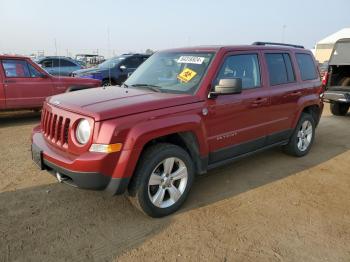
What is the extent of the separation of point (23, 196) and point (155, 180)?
67.6 inches

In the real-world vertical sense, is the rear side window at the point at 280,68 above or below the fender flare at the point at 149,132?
above

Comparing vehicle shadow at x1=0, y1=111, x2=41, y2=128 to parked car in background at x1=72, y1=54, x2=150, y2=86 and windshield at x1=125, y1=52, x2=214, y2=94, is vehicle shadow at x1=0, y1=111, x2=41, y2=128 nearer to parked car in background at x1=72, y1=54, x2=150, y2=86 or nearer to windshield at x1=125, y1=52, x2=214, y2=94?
parked car in background at x1=72, y1=54, x2=150, y2=86

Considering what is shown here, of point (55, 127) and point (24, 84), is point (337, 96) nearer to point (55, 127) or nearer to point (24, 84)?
point (55, 127)

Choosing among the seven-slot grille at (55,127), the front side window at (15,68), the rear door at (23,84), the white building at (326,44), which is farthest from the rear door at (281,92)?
the white building at (326,44)

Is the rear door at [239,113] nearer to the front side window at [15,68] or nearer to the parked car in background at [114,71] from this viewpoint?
the front side window at [15,68]

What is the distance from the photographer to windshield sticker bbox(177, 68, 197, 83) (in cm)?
396

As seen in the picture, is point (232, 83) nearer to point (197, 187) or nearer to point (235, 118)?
point (235, 118)

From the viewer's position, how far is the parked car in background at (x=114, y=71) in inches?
455

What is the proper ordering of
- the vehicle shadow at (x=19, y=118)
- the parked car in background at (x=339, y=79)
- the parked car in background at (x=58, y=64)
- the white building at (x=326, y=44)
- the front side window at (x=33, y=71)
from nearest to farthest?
1. the vehicle shadow at (x=19, y=118)
2. the front side window at (x=33, y=71)
3. the parked car in background at (x=339, y=79)
4. the parked car in background at (x=58, y=64)
5. the white building at (x=326, y=44)

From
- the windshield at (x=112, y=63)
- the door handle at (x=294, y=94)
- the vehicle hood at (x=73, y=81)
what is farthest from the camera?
A: the windshield at (x=112, y=63)

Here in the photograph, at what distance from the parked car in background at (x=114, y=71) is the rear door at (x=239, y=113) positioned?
6956 millimetres

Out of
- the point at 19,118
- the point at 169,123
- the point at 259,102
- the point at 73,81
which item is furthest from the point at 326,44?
the point at 169,123

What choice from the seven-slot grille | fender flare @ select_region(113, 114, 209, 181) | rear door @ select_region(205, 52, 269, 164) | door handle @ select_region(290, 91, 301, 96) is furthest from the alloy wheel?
door handle @ select_region(290, 91, 301, 96)

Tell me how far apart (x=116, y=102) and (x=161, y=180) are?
3.10ft
